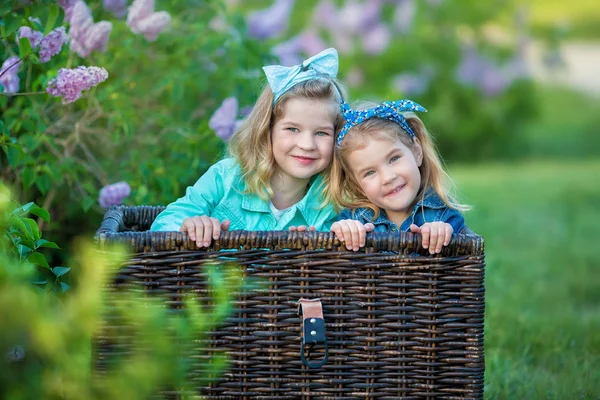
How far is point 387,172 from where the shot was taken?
8.32 feet

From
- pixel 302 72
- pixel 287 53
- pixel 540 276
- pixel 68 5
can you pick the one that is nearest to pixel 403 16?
pixel 540 276

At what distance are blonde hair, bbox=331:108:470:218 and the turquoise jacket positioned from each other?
8cm

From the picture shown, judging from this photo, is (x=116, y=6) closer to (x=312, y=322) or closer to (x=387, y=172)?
(x=387, y=172)

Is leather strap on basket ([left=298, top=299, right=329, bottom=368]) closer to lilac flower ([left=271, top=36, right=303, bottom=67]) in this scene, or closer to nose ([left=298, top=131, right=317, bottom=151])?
nose ([left=298, top=131, right=317, bottom=151])

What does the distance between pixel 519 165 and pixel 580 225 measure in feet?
9.07

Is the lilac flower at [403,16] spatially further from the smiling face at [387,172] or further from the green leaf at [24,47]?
the green leaf at [24,47]

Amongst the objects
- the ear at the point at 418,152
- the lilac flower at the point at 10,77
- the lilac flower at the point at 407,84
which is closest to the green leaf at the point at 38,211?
the lilac flower at the point at 10,77

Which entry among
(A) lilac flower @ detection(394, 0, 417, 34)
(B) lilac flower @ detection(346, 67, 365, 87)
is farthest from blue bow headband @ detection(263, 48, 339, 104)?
(A) lilac flower @ detection(394, 0, 417, 34)

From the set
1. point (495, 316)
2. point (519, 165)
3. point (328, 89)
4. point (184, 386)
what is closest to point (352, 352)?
point (184, 386)

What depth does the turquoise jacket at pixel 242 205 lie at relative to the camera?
275 cm

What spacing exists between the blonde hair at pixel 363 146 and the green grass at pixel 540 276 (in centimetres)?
18

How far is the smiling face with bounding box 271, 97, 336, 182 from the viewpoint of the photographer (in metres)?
2.69

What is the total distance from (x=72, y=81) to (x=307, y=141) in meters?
0.72

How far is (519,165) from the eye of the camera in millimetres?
8469
